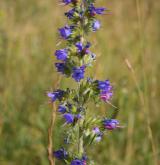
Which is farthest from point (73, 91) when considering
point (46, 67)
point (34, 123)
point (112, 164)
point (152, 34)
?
point (152, 34)

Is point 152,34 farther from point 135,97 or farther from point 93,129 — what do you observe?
point 93,129

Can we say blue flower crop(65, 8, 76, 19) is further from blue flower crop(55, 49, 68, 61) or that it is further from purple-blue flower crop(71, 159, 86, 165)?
purple-blue flower crop(71, 159, 86, 165)

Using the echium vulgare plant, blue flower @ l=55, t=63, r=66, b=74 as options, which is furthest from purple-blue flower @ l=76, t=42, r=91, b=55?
blue flower @ l=55, t=63, r=66, b=74

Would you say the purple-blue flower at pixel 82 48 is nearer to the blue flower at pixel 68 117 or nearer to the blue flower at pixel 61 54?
the blue flower at pixel 61 54

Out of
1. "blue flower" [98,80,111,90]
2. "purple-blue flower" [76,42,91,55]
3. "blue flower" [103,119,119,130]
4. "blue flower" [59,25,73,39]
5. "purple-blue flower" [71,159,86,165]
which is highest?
"blue flower" [59,25,73,39]

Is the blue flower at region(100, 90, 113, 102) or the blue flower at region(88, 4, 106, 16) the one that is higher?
the blue flower at region(88, 4, 106, 16)

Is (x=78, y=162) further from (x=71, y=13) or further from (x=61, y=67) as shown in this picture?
(x=71, y=13)
